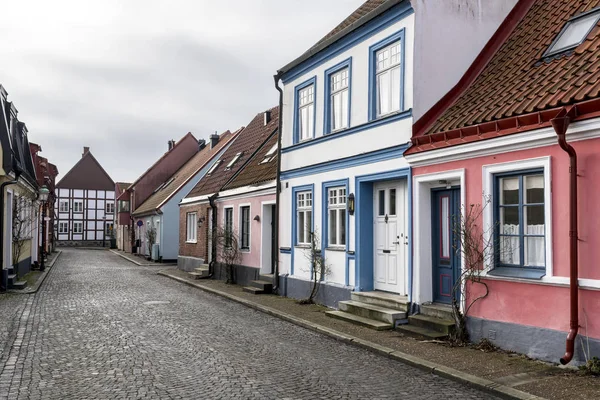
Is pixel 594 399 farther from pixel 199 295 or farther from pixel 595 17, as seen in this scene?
pixel 199 295

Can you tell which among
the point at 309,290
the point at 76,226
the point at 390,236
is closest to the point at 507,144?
the point at 390,236

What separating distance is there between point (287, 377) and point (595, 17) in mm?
7308

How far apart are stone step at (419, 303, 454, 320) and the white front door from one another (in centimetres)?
98

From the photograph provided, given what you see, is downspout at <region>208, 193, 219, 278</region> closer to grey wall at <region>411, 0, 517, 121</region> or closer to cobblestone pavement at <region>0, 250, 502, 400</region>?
cobblestone pavement at <region>0, 250, 502, 400</region>

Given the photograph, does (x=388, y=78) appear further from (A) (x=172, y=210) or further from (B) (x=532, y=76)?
(A) (x=172, y=210)

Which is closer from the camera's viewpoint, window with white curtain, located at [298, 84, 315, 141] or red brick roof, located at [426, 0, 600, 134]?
red brick roof, located at [426, 0, 600, 134]

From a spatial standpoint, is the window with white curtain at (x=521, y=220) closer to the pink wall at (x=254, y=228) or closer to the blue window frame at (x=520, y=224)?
the blue window frame at (x=520, y=224)

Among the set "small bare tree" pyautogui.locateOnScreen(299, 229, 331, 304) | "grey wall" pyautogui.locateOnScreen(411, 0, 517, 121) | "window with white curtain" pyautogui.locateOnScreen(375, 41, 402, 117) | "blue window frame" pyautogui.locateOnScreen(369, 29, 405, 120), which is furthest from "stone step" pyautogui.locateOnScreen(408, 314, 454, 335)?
"window with white curtain" pyautogui.locateOnScreen(375, 41, 402, 117)

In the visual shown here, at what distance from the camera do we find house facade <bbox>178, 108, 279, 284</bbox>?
1832 centimetres

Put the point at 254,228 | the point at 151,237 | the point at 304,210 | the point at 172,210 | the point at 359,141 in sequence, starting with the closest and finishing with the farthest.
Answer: the point at 359,141
the point at 304,210
the point at 254,228
the point at 172,210
the point at 151,237

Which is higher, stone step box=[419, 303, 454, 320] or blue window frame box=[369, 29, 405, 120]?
blue window frame box=[369, 29, 405, 120]

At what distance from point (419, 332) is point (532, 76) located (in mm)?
4515

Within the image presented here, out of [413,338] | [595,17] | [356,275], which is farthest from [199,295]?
[595,17]

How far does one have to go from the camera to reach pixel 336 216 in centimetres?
1357
